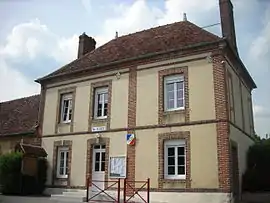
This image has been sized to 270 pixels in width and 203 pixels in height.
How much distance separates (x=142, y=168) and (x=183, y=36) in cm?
625

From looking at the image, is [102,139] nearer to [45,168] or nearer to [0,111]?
[45,168]

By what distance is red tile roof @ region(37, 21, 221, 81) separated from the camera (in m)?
14.8

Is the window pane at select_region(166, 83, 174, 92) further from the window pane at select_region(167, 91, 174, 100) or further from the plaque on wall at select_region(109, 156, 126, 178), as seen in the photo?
the plaque on wall at select_region(109, 156, 126, 178)

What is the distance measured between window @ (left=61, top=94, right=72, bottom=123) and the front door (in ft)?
8.16

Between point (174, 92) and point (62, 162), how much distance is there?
22.0 feet

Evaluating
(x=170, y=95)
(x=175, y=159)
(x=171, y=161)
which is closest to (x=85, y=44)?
(x=170, y=95)

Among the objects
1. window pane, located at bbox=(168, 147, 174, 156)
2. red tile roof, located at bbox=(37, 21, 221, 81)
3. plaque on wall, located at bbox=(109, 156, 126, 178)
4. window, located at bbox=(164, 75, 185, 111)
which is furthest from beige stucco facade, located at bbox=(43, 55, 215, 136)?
plaque on wall, located at bbox=(109, 156, 126, 178)

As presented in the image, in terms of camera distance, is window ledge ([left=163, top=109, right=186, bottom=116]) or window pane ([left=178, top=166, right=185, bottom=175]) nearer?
window pane ([left=178, top=166, right=185, bottom=175])

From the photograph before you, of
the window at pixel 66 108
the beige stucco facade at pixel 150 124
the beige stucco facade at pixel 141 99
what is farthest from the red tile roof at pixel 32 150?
the window at pixel 66 108

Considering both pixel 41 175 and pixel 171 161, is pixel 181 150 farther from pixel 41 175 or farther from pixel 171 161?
pixel 41 175

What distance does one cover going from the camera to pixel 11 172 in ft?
51.1

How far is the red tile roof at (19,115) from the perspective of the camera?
19250 millimetres

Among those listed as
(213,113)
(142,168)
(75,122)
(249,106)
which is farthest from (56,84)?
(249,106)

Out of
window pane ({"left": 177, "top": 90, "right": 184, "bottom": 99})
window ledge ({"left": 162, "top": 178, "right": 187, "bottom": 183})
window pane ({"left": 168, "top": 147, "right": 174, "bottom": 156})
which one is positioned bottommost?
window ledge ({"left": 162, "top": 178, "right": 187, "bottom": 183})
